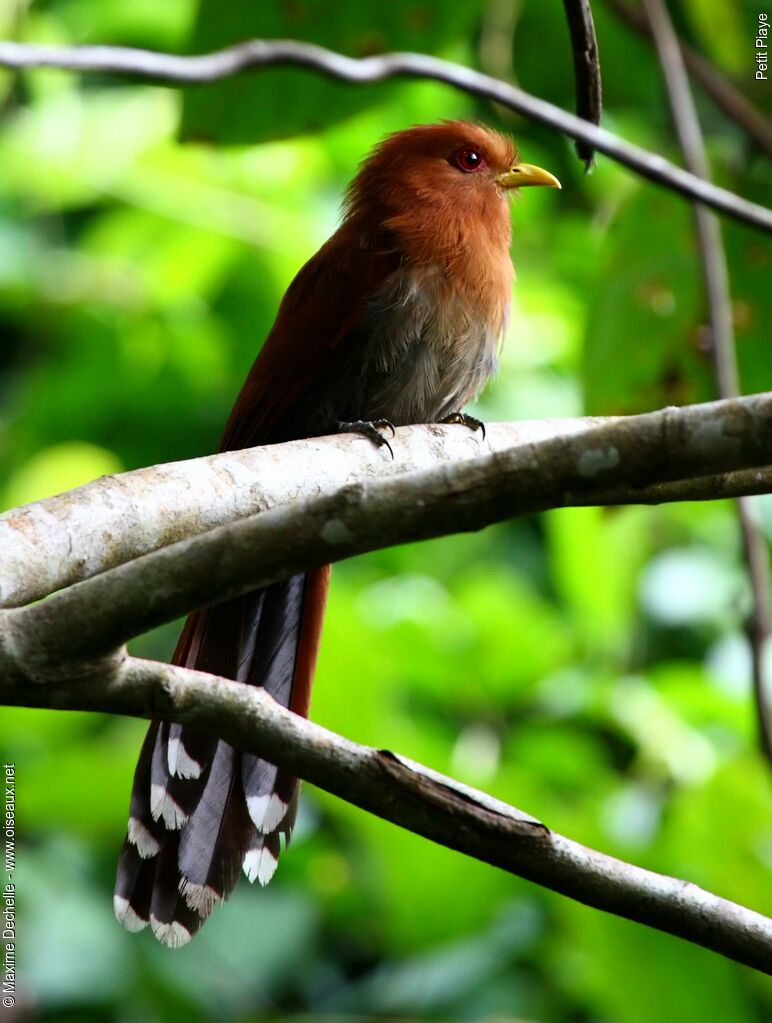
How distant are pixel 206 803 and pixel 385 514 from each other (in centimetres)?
129

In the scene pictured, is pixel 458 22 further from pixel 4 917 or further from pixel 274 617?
pixel 4 917

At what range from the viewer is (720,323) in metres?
3.14

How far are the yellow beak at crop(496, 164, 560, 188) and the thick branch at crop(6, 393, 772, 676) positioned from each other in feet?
7.48

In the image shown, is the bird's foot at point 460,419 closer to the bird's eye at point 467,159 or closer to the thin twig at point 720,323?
the thin twig at point 720,323

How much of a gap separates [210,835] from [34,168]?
355 cm

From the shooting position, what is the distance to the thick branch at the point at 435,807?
1.62m

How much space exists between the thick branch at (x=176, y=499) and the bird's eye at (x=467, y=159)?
147cm

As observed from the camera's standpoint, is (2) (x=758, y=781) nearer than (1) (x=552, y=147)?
Yes

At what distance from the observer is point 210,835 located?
2.53 metres

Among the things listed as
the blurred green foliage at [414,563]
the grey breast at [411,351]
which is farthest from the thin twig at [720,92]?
the grey breast at [411,351]

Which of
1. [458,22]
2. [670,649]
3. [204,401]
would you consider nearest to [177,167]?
[204,401]

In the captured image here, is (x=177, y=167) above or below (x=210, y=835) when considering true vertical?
above

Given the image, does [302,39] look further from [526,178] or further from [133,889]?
[133,889]

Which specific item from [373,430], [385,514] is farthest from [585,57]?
[385,514]
